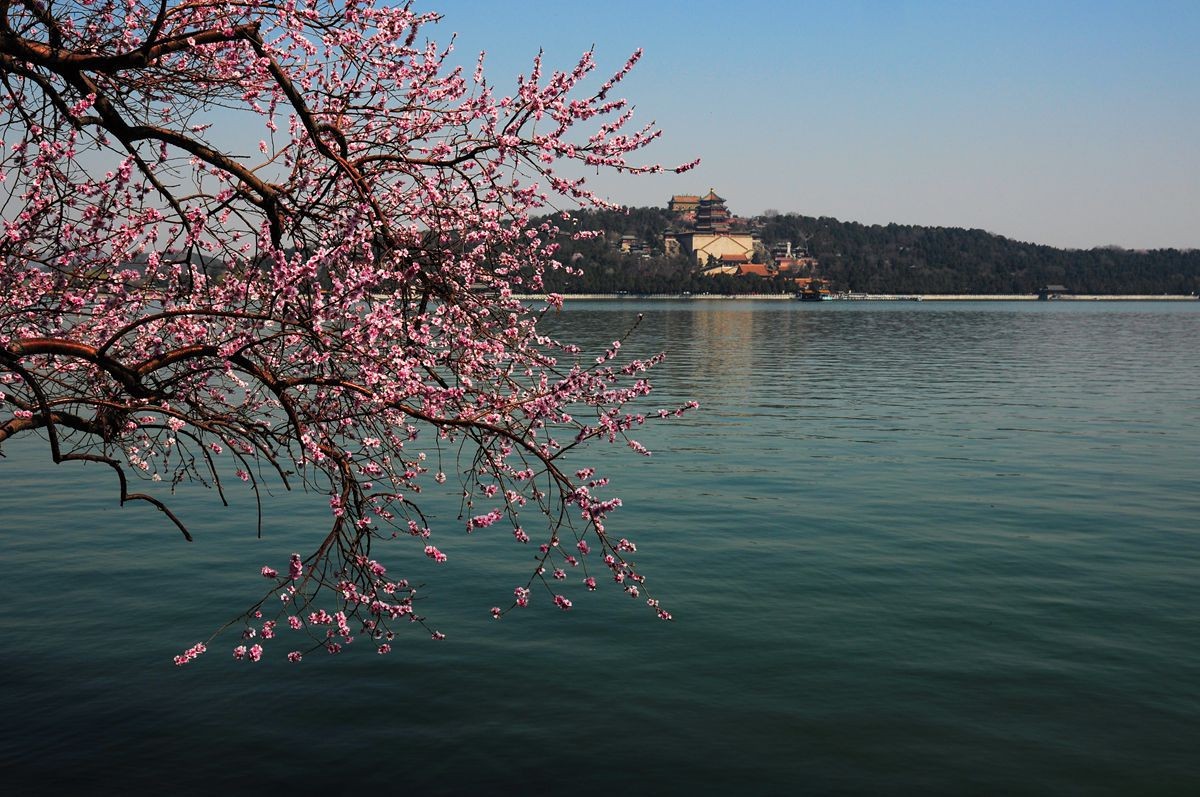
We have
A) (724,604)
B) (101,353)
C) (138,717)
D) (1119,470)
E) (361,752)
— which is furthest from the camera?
(1119,470)

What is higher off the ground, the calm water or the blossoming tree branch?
the blossoming tree branch

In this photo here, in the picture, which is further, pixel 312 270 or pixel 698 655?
pixel 698 655

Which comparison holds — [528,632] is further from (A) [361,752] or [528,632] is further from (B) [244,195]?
(B) [244,195]

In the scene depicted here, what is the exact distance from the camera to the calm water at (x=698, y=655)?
10.9 meters

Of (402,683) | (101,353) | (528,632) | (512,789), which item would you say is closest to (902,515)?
(528,632)

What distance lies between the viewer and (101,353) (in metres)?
8.12

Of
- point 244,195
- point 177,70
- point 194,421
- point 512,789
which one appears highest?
point 177,70

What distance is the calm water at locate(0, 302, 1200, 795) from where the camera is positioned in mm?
10922

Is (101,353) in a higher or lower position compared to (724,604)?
higher

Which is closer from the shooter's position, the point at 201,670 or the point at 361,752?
the point at 361,752

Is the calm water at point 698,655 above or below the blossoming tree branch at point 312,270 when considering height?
below

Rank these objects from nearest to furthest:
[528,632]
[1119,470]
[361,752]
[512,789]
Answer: [512,789] < [361,752] < [528,632] < [1119,470]

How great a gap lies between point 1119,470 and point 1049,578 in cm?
1116

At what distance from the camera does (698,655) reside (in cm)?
1376
